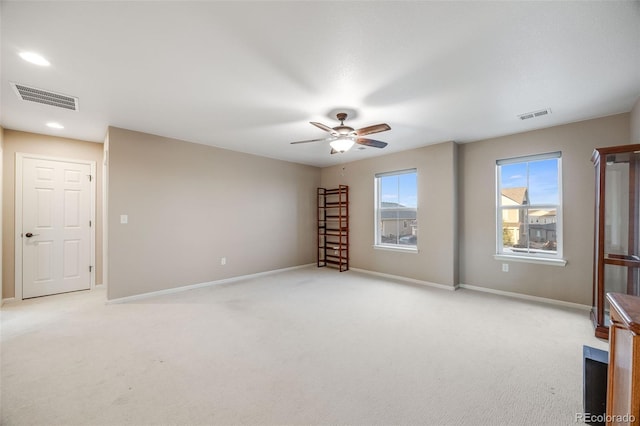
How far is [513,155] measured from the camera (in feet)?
13.1

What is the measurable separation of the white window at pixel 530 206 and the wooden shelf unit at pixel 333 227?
9.67 feet

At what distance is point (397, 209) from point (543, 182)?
230 cm

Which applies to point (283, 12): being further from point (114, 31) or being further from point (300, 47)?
point (114, 31)

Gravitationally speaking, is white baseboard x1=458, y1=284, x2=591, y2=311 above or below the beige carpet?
above

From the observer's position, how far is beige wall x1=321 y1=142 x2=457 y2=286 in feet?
14.6

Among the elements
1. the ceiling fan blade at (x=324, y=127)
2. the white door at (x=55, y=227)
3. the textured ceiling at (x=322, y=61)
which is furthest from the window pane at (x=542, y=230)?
the white door at (x=55, y=227)

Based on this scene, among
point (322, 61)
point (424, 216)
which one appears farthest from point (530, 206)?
point (322, 61)

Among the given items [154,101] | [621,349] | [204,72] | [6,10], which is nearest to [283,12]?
[204,72]

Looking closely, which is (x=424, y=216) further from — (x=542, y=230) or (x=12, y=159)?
(x=12, y=159)

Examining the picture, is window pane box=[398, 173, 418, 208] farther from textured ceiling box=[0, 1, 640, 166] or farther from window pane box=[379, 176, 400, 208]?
textured ceiling box=[0, 1, 640, 166]

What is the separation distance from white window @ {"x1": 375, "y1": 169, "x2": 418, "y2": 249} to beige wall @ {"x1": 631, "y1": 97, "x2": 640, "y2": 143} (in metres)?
2.64

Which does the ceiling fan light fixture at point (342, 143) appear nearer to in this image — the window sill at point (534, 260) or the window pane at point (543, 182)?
the window pane at point (543, 182)

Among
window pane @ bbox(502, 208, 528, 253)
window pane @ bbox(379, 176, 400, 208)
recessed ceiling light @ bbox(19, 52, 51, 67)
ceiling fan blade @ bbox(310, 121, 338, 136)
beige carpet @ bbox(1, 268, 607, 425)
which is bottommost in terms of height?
beige carpet @ bbox(1, 268, 607, 425)

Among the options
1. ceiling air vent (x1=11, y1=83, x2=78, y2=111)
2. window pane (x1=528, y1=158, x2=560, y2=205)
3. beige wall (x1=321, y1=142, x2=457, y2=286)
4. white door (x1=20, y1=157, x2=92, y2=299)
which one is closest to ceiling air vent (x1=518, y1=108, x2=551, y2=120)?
window pane (x1=528, y1=158, x2=560, y2=205)
